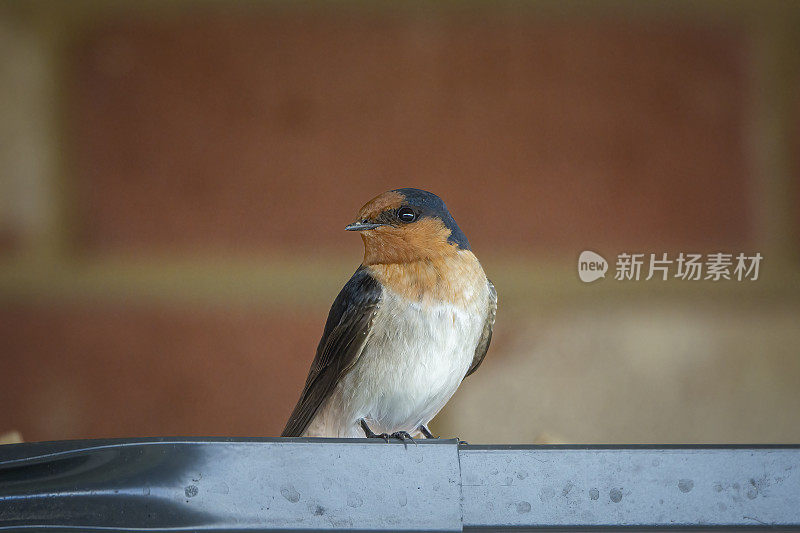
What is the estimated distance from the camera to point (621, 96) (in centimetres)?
78

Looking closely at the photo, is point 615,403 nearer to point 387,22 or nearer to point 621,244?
point 621,244

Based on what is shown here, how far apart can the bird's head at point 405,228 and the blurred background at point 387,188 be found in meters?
0.26

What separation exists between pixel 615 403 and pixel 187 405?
1.26ft

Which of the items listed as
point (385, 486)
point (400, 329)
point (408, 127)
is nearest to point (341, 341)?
point (400, 329)

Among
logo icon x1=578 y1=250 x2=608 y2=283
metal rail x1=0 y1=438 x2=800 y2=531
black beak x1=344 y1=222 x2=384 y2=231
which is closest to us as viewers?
metal rail x1=0 y1=438 x2=800 y2=531

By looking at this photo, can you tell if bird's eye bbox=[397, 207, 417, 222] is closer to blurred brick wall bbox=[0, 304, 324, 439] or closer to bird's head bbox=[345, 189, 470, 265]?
bird's head bbox=[345, 189, 470, 265]

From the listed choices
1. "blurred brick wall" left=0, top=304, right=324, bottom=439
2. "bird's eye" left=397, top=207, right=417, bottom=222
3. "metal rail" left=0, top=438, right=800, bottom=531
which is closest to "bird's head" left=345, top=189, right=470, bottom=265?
"bird's eye" left=397, top=207, right=417, bottom=222

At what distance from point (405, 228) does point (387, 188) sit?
0.29m

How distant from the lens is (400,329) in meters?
0.50

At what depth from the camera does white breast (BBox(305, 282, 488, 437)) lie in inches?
19.7

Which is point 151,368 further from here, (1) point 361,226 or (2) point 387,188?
(1) point 361,226

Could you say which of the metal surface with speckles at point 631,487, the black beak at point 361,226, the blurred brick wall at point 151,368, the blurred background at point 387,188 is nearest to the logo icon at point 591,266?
the blurred background at point 387,188

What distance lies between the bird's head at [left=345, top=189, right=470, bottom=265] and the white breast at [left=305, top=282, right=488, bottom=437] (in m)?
0.03

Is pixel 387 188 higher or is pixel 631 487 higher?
pixel 387 188
